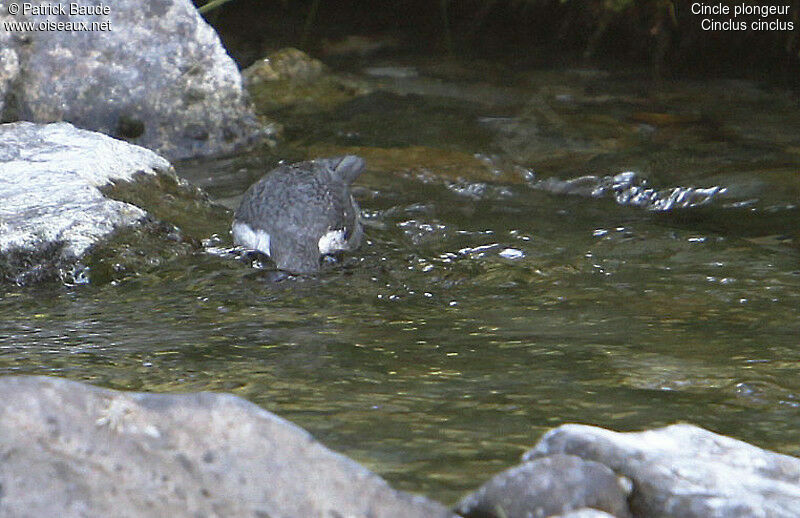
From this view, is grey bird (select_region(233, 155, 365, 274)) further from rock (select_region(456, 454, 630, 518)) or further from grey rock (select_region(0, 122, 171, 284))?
rock (select_region(456, 454, 630, 518))

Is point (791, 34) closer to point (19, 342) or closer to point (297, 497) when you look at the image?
point (19, 342)

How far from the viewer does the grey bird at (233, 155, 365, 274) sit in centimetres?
547

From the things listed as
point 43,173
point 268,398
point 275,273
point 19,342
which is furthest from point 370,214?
point 268,398

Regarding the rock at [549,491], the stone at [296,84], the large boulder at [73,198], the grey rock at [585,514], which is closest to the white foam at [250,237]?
the large boulder at [73,198]

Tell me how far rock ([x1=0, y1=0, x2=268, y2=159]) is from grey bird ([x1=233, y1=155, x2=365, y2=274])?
78.8 inches

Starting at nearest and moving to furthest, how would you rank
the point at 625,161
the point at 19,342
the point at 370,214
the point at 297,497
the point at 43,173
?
1. the point at 297,497
2. the point at 19,342
3. the point at 43,173
4. the point at 370,214
5. the point at 625,161

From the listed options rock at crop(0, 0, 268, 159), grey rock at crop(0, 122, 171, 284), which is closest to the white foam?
grey rock at crop(0, 122, 171, 284)

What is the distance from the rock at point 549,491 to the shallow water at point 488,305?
185 mm

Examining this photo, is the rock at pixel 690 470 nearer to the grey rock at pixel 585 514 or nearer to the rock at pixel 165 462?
the grey rock at pixel 585 514

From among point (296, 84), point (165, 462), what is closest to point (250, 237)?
point (165, 462)

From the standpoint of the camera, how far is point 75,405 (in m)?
2.40

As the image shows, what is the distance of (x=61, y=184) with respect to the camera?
226 inches

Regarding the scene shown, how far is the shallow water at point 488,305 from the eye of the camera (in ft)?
11.1

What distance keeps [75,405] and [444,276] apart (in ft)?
9.87
